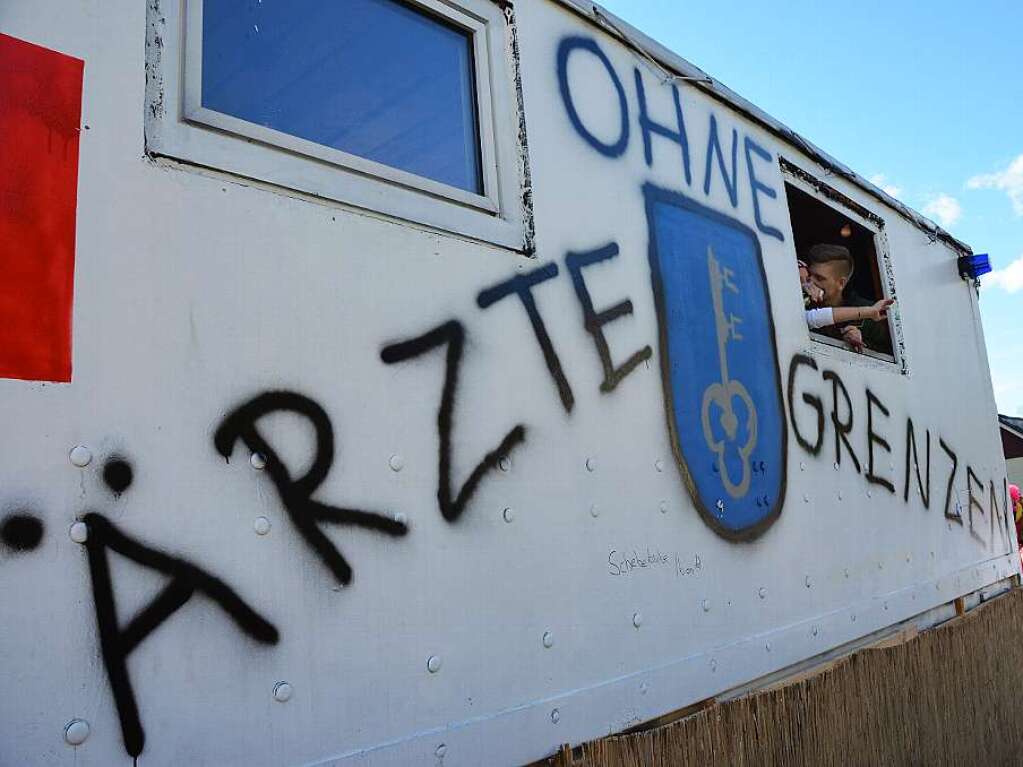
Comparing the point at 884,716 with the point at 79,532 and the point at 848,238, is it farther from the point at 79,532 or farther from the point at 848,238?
the point at 79,532

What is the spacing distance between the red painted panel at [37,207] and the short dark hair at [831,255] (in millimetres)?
3285

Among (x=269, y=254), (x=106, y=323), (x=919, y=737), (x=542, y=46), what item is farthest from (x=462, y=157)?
(x=919, y=737)

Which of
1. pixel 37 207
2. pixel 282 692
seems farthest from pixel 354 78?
pixel 282 692

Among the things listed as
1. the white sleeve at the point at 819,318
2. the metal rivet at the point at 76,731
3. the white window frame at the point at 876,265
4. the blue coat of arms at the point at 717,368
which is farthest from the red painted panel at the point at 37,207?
the white sleeve at the point at 819,318

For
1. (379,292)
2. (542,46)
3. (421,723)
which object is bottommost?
(421,723)

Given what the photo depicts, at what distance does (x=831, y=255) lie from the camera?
3615 mm

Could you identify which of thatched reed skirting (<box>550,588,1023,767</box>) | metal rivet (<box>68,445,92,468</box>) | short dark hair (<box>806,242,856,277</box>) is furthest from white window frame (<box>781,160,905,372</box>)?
metal rivet (<box>68,445,92,468</box>)

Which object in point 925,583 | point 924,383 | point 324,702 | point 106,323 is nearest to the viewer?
point 106,323

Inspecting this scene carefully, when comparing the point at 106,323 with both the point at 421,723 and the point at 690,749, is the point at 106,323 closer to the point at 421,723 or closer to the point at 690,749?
the point at 421,723

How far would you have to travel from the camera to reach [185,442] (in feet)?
3.86

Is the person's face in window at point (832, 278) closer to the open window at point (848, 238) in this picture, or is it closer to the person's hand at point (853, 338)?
the open window at point (848, 238)

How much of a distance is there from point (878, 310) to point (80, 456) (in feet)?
10.4

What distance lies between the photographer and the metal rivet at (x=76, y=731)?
101cm

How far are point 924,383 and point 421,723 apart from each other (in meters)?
2.99
